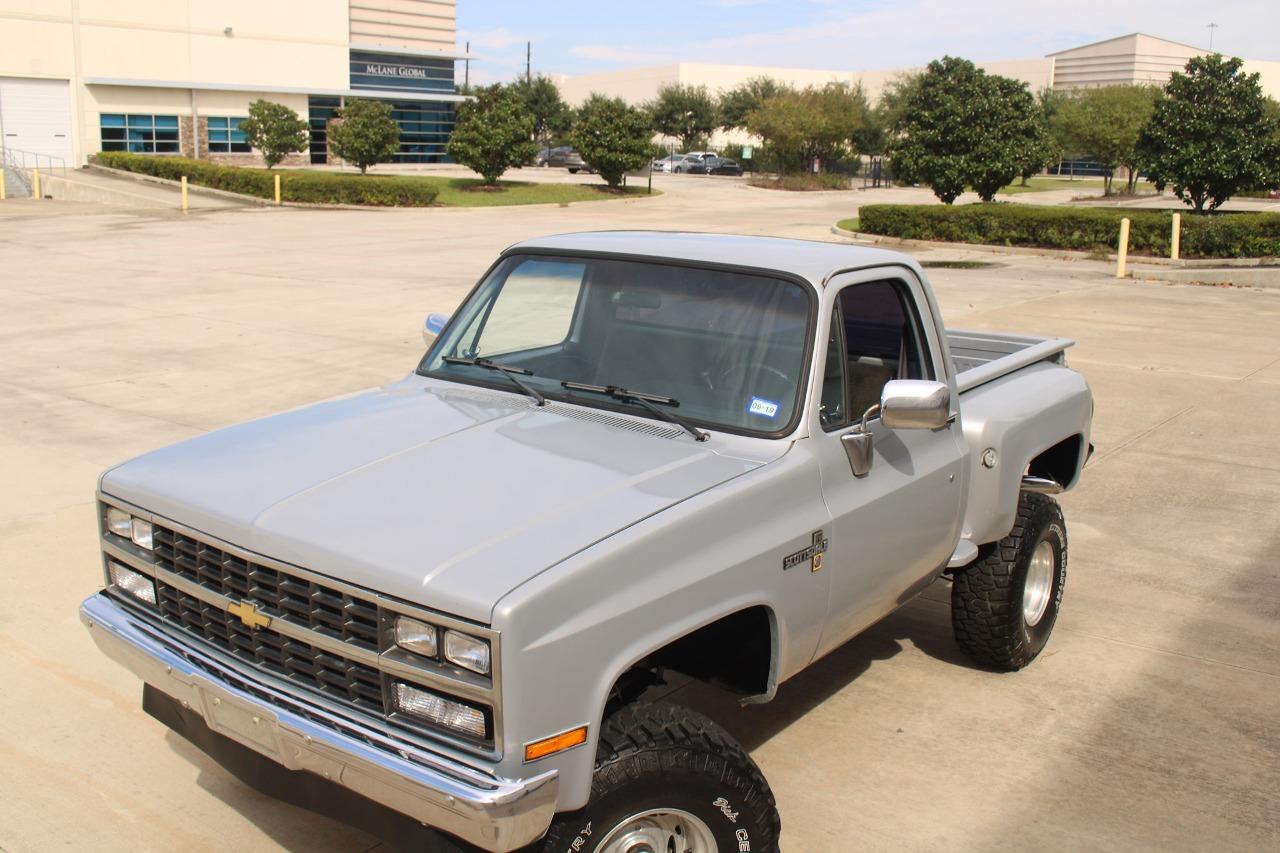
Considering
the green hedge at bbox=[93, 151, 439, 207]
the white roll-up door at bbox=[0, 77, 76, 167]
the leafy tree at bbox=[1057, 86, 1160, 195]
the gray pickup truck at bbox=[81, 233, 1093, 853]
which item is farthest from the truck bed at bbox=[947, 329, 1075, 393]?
the white roll-up door at bbox=[0, 77, 76, 167]

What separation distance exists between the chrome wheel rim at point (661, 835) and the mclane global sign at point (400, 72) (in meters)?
63.6

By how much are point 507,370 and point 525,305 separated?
0.43 metres

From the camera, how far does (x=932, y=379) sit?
4820 mm

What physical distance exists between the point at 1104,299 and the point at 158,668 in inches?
684

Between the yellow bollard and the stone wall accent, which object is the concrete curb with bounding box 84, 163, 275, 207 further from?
the yellow bollard

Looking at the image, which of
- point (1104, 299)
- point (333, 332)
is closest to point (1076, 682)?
→ point (333, 332)

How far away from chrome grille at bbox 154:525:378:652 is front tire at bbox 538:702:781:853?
68cm

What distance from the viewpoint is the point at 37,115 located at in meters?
49.2

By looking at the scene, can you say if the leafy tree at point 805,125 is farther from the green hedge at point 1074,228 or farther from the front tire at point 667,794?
the front tire at point 667,794

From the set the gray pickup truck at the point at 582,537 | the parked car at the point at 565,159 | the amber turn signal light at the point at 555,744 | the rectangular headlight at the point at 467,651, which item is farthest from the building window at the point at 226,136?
the amber turn signal light at the point at 555,744

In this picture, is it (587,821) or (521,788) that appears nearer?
(521,788)

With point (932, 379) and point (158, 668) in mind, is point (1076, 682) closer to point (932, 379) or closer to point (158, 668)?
point (932, 379)

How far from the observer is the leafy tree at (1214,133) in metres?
24.9

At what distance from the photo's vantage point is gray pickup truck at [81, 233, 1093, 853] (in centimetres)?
301
